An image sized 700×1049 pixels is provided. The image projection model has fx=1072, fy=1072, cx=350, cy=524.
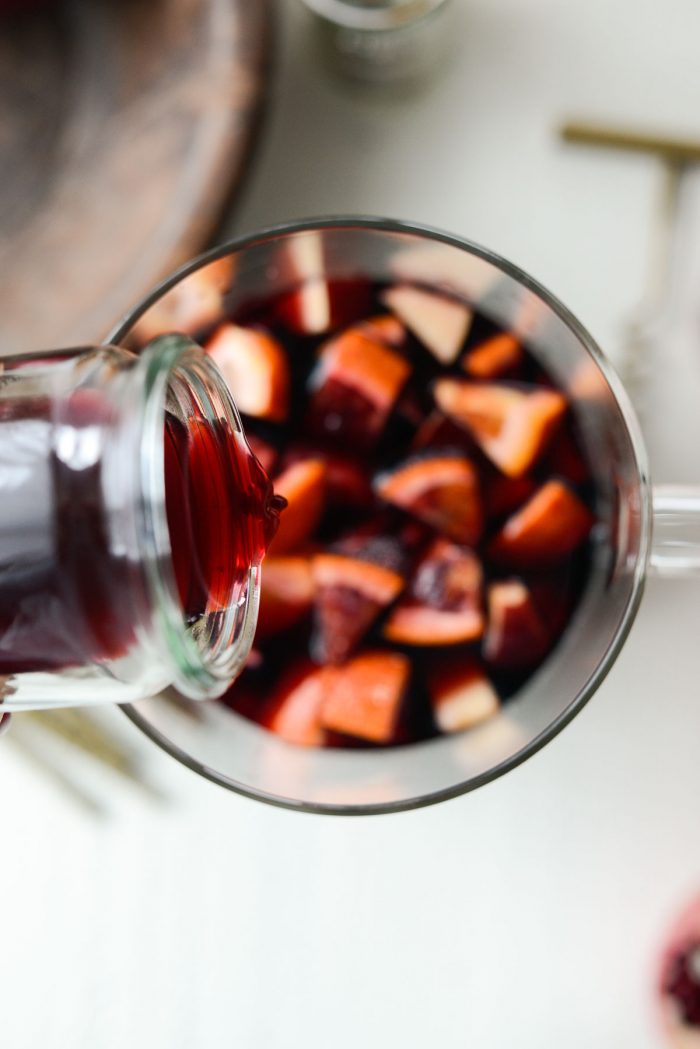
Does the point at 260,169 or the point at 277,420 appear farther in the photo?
the point at 260,169

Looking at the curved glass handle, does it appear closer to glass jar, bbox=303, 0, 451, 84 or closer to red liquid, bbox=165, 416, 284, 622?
red liquid, bbox=165, 416, 284, 622

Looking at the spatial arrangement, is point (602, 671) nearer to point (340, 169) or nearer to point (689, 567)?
point (689, 567)

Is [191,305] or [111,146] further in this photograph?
[111,146]

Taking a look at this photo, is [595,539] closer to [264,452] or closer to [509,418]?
[509,418]

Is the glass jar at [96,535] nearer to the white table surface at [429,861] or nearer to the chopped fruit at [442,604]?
the chopped fruit at [442,604]

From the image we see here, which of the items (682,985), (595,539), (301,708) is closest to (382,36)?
(595,539)

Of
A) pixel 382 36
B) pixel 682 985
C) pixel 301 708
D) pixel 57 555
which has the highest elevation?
pixel 382 36

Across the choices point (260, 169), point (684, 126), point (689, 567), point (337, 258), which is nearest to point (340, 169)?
point (260, 169)
